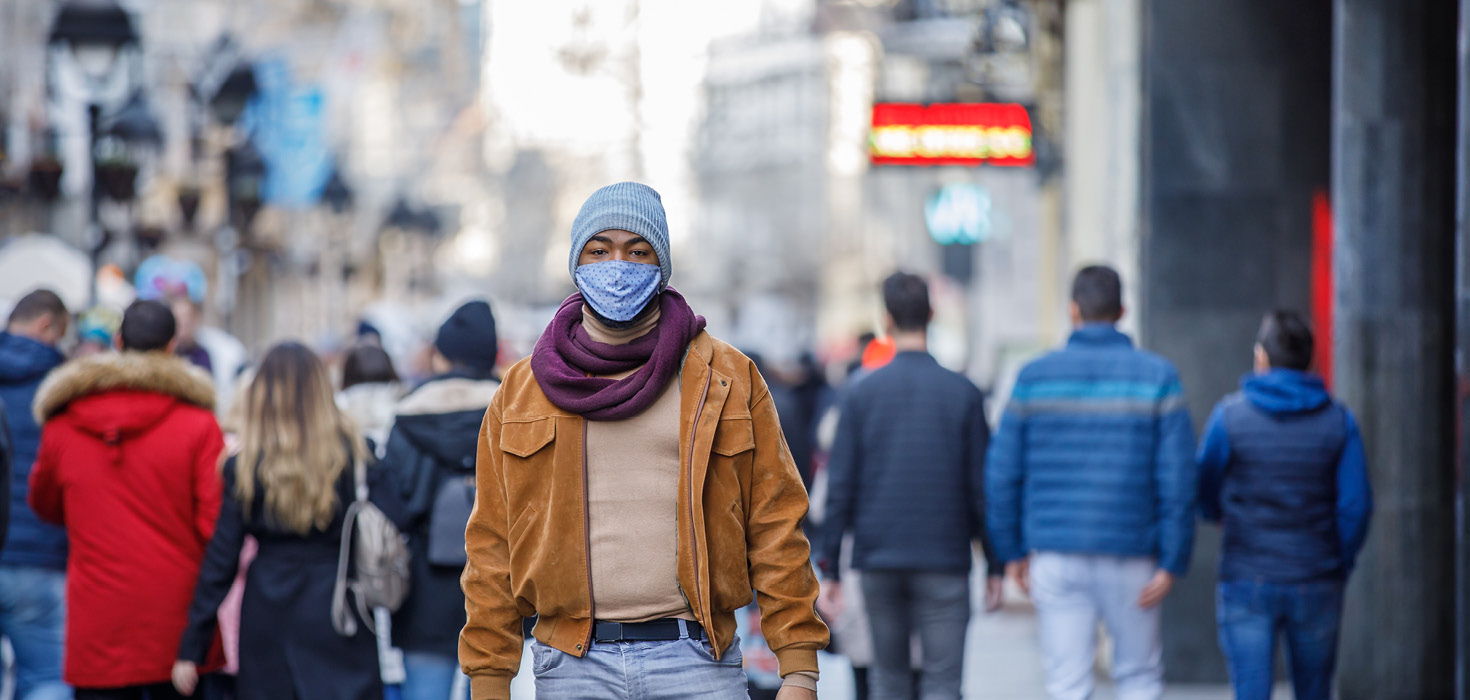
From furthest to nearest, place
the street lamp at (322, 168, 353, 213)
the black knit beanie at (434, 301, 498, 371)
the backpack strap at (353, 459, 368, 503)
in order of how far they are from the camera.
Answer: the street lamp at (322, 168, 353, 213)
the black knit beanie at (434, 301, 498, 371)
the backpack strap at (353, 459, 368, 503)

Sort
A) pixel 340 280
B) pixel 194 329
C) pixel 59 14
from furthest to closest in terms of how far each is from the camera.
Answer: pixel 340 280 → pixel 59 14 → pixel 194 329

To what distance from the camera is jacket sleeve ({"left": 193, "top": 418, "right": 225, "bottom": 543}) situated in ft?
22.3

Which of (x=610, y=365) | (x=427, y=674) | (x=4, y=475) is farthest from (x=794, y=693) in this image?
(x=4, y=475)

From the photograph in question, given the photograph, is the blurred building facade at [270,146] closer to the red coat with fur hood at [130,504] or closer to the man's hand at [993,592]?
the red coat with fur hood at [130,504]

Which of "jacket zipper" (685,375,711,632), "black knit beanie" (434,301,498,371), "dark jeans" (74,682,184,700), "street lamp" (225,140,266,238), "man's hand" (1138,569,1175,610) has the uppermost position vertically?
"street lamp" (225,140,266,238)

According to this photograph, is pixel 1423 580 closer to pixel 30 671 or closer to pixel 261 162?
pixel 30 671

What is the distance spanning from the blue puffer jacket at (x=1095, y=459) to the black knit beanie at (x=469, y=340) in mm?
2029

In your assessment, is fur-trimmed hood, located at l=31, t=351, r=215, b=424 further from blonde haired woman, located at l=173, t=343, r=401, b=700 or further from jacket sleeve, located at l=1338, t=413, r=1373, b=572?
jacket sleeve, located at l=1338, t=413, r=1373, b=572

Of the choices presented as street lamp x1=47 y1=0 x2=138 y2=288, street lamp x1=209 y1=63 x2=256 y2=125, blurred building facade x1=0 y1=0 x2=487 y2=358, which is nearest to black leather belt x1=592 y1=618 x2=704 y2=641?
street lamp x1=47 y1=0 x2=138 y2=288

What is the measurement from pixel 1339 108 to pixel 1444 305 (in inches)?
45.2

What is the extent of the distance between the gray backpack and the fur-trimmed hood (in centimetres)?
81

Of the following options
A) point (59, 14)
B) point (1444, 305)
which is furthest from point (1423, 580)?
point (59, 14)

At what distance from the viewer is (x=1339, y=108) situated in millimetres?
9031

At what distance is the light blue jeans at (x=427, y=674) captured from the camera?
22.8ft
